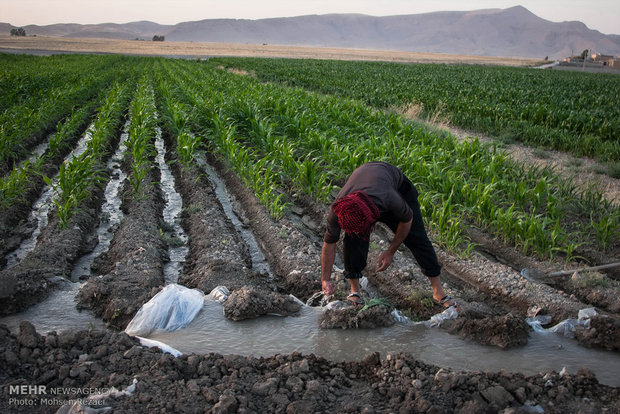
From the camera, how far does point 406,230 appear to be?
342cm

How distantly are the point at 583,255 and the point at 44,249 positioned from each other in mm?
5651

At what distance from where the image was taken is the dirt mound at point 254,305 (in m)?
3.96

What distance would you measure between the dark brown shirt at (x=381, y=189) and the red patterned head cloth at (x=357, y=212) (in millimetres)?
68

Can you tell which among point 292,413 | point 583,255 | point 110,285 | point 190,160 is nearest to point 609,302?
point 583,255

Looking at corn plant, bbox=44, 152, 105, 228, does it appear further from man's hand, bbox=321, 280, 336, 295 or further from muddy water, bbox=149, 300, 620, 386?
man's hand, bbox=321, 280, 336, 295

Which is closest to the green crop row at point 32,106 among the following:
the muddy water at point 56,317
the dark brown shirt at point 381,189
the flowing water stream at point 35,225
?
the flowing water stream at point 35,225

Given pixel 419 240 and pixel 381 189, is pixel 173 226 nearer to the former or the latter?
pixel 419 240

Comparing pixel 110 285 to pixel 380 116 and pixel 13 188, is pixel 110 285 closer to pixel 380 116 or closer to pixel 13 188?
pixel 13 188

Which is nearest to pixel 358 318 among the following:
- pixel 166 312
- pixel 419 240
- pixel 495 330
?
pixel 419 240

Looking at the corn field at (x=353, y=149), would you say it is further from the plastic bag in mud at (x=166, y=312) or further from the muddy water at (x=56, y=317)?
the plastic bag in mud at (x=166, y=312)

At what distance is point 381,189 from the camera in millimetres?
3178

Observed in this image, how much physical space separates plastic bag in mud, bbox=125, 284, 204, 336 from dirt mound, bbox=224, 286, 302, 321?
0.28 meters

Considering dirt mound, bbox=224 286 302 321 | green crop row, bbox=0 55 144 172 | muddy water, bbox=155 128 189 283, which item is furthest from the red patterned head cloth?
green crop row, bbox=0 55 144 172

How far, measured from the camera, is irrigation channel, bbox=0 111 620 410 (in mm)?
3592
